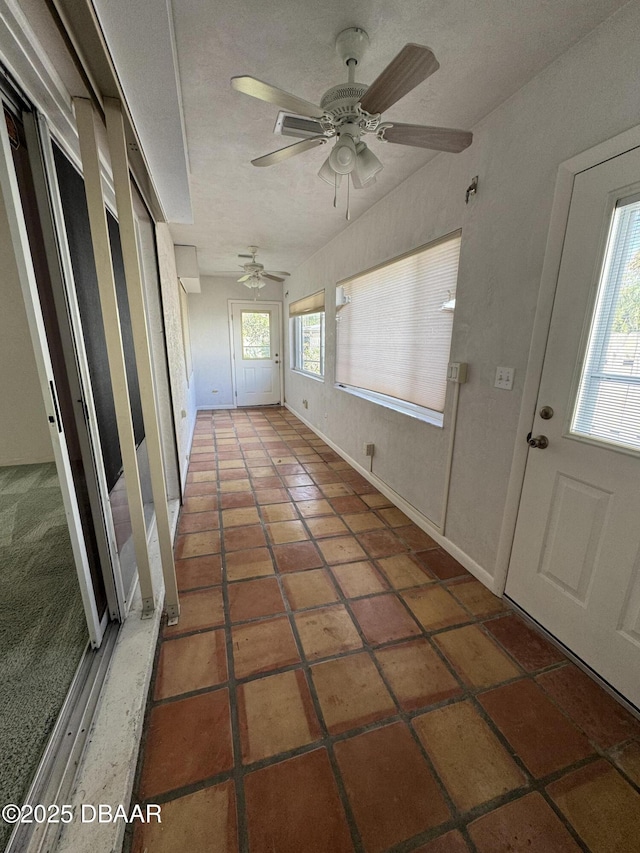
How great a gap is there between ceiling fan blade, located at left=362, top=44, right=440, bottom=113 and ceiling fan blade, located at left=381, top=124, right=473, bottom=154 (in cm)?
12

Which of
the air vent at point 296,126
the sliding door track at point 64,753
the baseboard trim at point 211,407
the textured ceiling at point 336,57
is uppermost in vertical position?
the textured ceiling at point 336,57

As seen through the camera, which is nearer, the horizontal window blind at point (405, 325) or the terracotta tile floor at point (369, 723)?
the terracotta tile floor at point (369, 723)

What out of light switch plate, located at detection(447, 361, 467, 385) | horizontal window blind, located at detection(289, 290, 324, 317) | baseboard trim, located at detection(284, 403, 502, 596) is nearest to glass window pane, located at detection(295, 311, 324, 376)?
horizontal window blind, located at detection(289, 290, 324, 317)

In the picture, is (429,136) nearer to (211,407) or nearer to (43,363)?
(43,363)

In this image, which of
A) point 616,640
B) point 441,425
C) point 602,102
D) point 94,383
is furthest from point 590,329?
point 94,383

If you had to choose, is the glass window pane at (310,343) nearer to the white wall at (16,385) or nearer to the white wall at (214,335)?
the white wall at (214,335)

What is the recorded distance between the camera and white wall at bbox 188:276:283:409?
6020 mm

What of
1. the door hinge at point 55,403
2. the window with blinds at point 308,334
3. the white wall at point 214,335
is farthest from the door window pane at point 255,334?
the door hinge at point 55,403

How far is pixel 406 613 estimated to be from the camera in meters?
1.68

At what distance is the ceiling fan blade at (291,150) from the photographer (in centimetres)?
143

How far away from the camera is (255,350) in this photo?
21.3 ft

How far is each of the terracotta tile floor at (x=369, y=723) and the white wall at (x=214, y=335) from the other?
4.74 metres

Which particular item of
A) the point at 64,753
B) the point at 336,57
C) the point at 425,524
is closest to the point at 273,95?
the point at 336,57

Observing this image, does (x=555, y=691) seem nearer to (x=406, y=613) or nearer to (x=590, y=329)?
(x=406, y=613)
